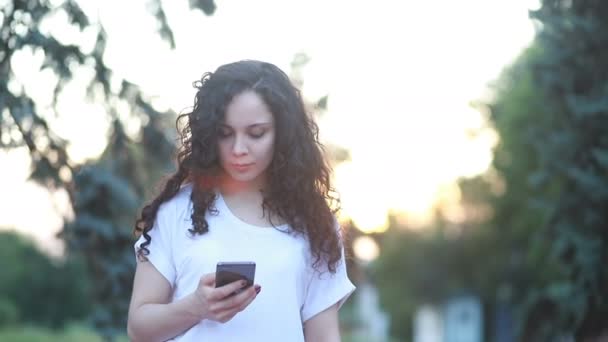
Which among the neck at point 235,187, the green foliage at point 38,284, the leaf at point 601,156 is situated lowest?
the neck at point 235,187

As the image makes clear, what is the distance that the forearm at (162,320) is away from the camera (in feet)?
9.89

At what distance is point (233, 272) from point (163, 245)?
374mm

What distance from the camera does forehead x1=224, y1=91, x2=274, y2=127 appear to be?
10.4 ft

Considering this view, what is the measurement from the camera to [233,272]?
2.85 meters

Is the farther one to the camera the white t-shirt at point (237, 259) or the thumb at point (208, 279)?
the white t-shirt at point (237, 259)

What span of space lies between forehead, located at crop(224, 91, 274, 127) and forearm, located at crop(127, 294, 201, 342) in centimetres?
50

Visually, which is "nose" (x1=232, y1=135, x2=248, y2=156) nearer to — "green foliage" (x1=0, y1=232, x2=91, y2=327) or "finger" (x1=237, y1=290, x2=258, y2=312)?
"finger" (x1=237, y1=290, x2=258, y2=312)

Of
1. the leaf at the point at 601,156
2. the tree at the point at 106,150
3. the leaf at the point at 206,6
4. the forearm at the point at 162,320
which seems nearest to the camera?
the forearm at the point at 162,320

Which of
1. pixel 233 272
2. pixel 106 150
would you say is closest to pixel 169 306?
pixel 233 272

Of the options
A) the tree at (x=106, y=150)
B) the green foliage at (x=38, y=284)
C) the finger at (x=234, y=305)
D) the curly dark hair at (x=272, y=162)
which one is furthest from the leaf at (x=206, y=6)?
the green foliage at (x=38, y=284)

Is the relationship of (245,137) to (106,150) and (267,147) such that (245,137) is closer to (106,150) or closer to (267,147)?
(267,147)

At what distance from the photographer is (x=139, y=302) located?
3.14 meters

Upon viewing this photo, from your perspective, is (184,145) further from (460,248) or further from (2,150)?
(460,248)

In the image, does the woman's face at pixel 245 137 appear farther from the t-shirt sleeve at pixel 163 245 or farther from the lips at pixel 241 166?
the t-shirt sleeve at pixel 163 245
